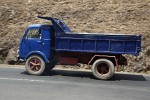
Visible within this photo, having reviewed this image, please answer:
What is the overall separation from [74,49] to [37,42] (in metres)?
1.74

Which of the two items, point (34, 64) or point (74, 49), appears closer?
point (74, 49)

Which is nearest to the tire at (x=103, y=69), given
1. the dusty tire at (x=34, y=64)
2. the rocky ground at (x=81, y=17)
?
the dusty tire at (x=34, y=64)

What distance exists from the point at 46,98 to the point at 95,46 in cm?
542

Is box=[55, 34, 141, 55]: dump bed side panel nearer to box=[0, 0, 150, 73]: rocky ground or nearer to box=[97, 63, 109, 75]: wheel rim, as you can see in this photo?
box=[97, 63, 109, 75]: wheel rim

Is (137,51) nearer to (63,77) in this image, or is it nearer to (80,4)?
(63,77)

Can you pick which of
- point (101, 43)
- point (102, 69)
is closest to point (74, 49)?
point (101, 43)

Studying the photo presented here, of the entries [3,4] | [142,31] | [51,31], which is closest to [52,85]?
[51,31]

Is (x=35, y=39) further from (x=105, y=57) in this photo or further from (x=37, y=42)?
(x=105, y=57)

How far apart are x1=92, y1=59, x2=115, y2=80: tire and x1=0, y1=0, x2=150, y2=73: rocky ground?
3883 millimetres

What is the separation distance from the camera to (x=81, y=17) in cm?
2341

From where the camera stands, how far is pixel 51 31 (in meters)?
16.2

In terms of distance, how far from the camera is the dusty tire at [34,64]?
53.4 ft

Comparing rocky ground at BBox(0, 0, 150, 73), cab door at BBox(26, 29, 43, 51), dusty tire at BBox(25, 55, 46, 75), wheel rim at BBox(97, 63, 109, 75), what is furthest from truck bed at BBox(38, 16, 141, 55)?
rocky ground at BBox(0, 0, 150, 73)

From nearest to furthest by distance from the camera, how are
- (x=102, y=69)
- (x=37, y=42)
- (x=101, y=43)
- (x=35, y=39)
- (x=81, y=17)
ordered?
(x=101, y=43), (x=102, y=69), (x=37, y=42), (x=35, y=39), (x=81, y=17)
